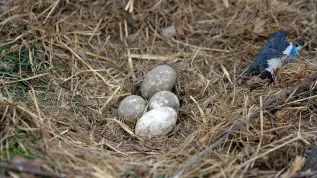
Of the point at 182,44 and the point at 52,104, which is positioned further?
the point at 182,44

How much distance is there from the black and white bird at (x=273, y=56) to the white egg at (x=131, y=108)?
0.80m

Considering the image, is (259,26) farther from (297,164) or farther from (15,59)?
(15,59)

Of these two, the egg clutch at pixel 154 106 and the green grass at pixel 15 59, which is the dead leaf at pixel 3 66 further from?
the egg clutch at pixel 154 106

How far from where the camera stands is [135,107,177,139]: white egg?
106 inches

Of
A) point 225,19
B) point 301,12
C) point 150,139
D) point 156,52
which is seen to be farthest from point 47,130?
point 301,12

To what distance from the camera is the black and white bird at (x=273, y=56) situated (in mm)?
3023

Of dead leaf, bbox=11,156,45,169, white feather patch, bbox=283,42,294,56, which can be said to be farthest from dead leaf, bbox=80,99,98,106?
white feather patch, bbox=283,42,294,56

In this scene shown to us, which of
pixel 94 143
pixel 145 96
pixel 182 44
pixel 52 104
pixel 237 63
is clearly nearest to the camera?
pixel 94 143

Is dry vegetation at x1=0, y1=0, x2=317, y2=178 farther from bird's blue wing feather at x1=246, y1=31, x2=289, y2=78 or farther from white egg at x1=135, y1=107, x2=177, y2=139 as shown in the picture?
bird's blue wing feather at x1=246, y1=31, x2=289, y2=78

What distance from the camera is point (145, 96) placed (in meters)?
3.08

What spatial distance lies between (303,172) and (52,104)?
1.60m

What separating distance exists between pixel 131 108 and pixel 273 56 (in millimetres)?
1069

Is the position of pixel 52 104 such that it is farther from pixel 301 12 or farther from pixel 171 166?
pixel 301 12

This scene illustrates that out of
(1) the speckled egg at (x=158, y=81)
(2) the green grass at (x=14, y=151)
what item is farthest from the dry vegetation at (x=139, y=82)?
(1) the speckled egg at (x=158, y=81)
